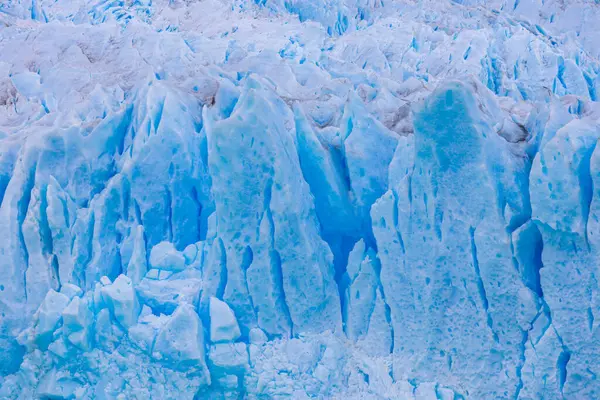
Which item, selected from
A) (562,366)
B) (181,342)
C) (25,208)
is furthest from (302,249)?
(25,208)

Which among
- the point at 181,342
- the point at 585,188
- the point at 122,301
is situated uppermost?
the point at 585,188

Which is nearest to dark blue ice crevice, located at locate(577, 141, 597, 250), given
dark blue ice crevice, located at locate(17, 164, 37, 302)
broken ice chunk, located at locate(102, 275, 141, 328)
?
broken ice chunk, located at locate(102, 275, 141, 328)

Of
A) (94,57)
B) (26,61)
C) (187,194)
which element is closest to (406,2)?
(94,57)

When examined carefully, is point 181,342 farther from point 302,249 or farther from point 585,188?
point 585,188

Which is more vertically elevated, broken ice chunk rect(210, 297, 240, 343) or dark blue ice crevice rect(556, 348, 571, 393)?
dark blue ice crevice rect(556, 348, 571, 393)

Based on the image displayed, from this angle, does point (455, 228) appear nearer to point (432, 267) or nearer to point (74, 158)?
point (432, 267)

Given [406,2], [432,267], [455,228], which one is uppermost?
[455,228]

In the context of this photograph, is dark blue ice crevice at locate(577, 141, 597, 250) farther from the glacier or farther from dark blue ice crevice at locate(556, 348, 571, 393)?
dark blue ice crevice at locate(556, 348, 571, 393)

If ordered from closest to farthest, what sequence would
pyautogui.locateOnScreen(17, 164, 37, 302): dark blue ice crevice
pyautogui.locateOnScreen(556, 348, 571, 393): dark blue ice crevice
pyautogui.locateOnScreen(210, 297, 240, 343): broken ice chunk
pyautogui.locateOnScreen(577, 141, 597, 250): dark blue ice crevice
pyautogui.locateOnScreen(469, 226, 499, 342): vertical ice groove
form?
pyautogui.locateOnScreen(577, 141, 597, 250): dark blue ice crevice, pyautogui.locateOnScreen(556, 348, 571, 393): dark blue ice crevice, pyautogui.locateOnScreen(469, 226, 499, 342): vertical ice groove, pyautogui.locateOnScreen(210, 297, 240, 343): broken ice chunk, pyautogui.locateOnScreen(17, 164, 37, 302): dark blue ice crevice

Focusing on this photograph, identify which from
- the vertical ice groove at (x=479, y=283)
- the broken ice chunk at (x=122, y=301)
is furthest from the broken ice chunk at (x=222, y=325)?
the vertical ice groove at (x=479, y=283)
